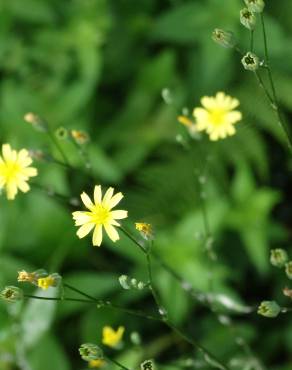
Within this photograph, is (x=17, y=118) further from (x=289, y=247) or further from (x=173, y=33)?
(x=289, y=247)

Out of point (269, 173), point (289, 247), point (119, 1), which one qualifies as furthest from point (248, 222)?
point (119, 1)

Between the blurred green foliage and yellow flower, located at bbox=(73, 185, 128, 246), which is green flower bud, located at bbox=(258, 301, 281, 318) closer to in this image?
yellow flower, located at bbox=(73, 185, 128, 246)

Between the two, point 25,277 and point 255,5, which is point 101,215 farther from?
point 255,5

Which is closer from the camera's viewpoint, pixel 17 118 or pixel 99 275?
pixel 99 275

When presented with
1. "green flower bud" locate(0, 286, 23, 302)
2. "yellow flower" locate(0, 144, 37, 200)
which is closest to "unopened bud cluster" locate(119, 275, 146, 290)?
"green flower bud" locate(0, 286, 23, 302)

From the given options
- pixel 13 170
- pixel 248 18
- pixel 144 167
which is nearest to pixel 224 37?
pixel 248 18
